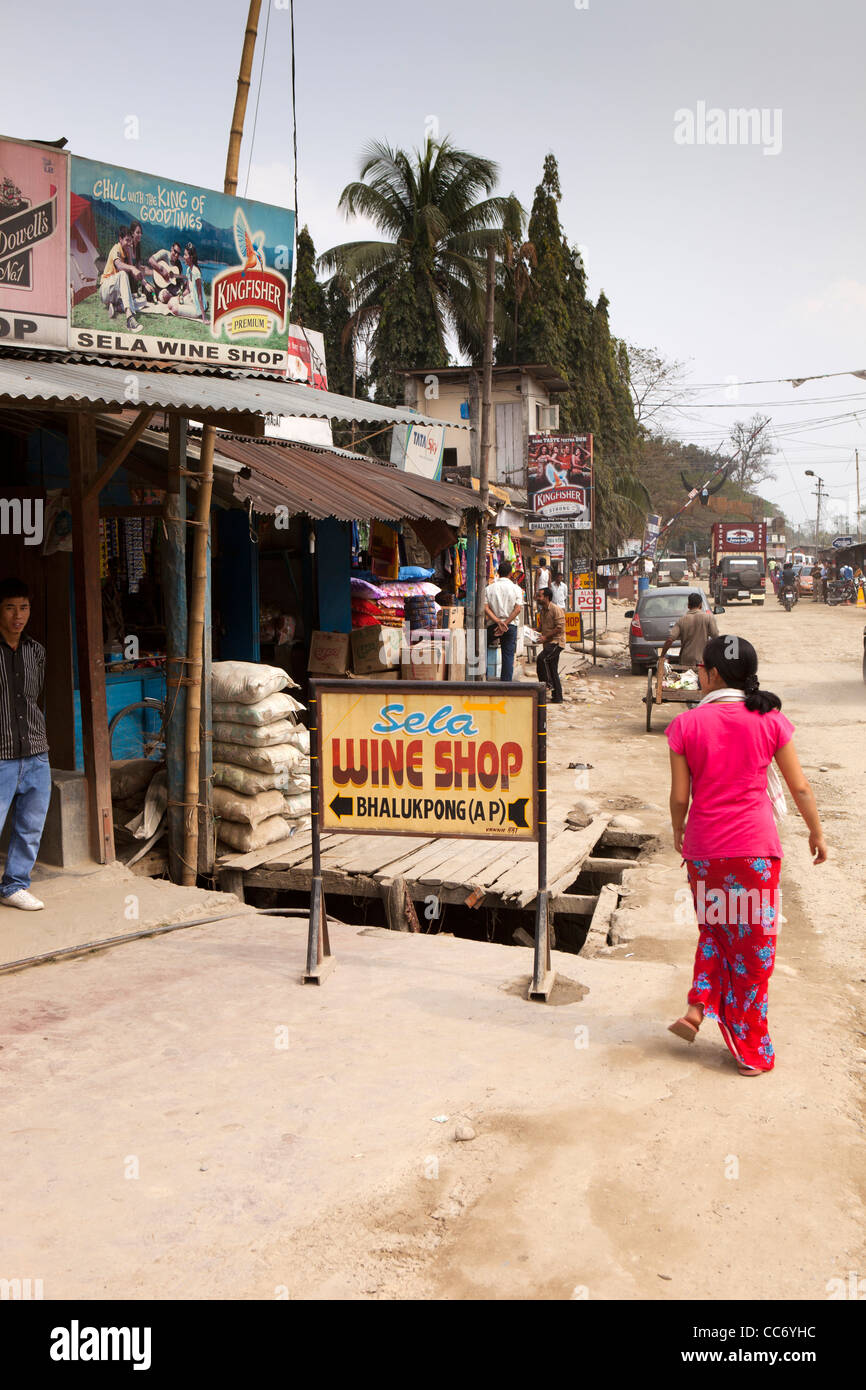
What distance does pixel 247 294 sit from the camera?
749 cm

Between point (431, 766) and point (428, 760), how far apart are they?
0.03m

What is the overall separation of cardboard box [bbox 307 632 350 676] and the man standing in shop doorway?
5.88m

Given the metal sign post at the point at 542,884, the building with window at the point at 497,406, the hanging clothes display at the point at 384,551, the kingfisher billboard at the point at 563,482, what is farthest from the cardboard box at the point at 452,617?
Answer: the building with window at the point at 497,406

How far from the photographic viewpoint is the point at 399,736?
18.5 ft

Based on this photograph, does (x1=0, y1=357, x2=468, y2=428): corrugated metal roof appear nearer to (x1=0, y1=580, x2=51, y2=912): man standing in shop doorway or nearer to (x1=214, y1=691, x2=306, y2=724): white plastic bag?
(x1=0, y1=580, x2=51, y2=912): man standing in shop doorway

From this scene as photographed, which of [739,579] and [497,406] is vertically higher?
[497,406]

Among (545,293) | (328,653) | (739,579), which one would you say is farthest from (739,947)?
(739,579)

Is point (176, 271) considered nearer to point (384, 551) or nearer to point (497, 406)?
point (384, 551)

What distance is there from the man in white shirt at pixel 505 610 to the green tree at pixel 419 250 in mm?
18898

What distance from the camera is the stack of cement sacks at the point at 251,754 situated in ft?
26.1

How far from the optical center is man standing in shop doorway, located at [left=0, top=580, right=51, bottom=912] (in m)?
6.25
